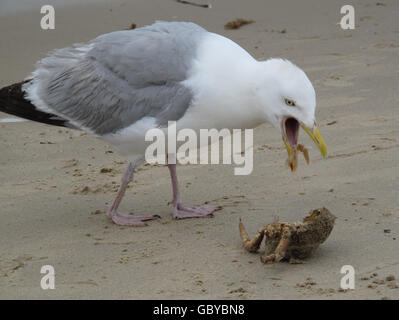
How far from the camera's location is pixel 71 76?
5152 mm

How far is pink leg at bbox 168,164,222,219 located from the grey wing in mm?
621

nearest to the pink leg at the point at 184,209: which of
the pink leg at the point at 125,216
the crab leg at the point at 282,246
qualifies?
the pink leg at the point at 125,216

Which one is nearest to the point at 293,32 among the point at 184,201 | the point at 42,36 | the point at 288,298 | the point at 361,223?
the point at 42,36

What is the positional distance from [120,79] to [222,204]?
3.66ft

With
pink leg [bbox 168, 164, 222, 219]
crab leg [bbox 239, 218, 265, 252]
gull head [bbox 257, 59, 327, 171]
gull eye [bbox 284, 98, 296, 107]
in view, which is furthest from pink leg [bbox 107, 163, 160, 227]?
gull eye [bbox 284, 98, 296, 107]

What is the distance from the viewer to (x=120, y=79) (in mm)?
4949

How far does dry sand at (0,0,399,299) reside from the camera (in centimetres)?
398

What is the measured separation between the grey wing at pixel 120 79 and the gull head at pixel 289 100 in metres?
0.47

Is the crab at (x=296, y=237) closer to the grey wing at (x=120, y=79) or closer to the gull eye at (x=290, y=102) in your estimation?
the gull eye at (x=290, y=102)

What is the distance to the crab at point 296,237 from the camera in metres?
4.09

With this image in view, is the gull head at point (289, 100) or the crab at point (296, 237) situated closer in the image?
the crab at point (296, 237)

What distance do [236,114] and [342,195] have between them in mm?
1003

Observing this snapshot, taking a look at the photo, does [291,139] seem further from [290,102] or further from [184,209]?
[184,209]

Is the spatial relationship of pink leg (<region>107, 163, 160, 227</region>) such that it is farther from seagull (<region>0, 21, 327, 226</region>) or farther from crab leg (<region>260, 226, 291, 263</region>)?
crab leg (<region>260, 226, 291, 263</region>)
